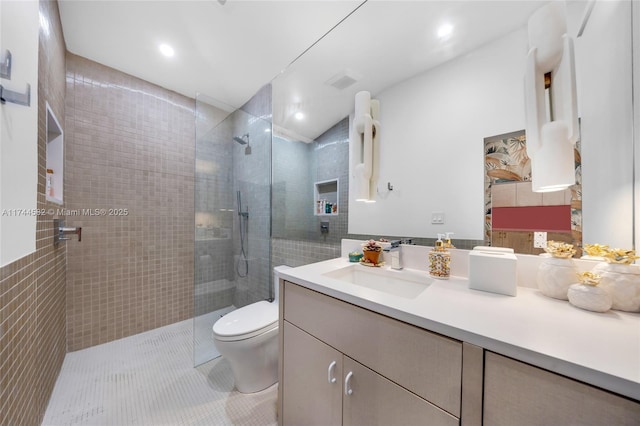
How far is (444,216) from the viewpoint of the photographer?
114cm

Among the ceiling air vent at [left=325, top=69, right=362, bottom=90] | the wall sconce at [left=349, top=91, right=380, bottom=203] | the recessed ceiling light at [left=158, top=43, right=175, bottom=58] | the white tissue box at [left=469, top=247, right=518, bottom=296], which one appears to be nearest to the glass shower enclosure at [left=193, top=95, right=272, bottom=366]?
the recessed ceiling light at [left=158, top=43, right=175, bottom=58]

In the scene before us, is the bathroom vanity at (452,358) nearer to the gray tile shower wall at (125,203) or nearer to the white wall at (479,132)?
the white wall at (479,132)

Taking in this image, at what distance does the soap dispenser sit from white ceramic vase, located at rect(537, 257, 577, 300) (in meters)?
0.31

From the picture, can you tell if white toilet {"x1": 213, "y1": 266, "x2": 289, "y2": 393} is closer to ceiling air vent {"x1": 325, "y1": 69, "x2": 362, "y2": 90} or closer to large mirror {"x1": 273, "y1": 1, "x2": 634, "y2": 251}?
large mirror {"x1": 273, "y1": 1, "x2": 634, "y2": 251}

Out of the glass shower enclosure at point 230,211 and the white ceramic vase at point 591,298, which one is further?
the glass shower enclosure at point 230,211

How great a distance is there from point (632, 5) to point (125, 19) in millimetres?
2594

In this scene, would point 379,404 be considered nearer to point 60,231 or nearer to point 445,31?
point 445,31

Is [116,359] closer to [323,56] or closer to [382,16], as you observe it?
[323,56]

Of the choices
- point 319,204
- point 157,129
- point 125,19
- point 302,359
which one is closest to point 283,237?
point 319,204

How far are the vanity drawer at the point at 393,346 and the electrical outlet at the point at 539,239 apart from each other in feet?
2.15

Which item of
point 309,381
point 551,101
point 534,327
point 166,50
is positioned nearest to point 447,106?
point 551,101

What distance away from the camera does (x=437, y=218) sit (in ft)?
3.82

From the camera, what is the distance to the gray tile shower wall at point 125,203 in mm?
1840

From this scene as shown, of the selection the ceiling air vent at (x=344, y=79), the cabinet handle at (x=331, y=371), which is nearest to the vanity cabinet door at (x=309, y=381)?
the cabinet handle at (x=331, y=371)
